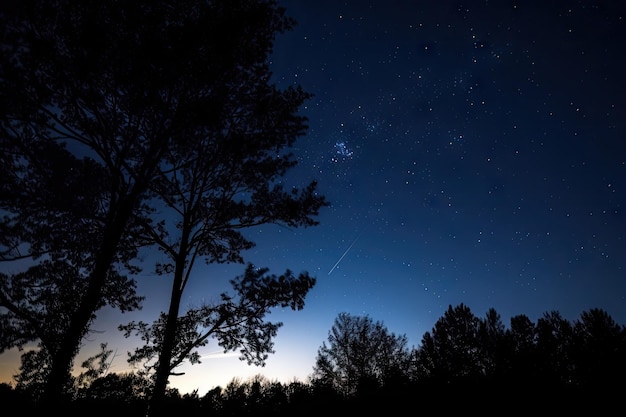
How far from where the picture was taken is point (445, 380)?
7.28 meters

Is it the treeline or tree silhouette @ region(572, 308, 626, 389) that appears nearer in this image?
the treeline

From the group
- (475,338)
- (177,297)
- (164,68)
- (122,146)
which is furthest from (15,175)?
(475,338)

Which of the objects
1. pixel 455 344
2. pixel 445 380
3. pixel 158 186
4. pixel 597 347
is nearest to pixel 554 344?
pixel 597 347

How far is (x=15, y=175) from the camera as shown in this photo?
7.16 meters

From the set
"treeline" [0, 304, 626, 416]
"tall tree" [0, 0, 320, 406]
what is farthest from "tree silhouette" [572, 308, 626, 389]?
"tall tree" [0, 0, 320, 406]

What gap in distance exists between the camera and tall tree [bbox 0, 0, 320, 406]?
257 inches

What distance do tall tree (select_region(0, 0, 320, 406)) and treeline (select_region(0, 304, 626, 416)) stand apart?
4956mm

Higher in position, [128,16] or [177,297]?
[128,16]

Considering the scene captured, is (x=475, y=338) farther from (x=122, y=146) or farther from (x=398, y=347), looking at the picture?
(x=122, y=146)

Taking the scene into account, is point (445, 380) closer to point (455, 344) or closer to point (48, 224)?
point (48, 224)

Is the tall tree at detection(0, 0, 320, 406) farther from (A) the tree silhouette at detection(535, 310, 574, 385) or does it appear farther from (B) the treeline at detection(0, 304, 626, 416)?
(A) the tree silhouette at detection(535, 310, 574, 385)

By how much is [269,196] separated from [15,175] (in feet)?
22.4

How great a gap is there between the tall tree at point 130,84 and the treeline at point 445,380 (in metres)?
4.96

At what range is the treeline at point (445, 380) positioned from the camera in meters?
6.42
